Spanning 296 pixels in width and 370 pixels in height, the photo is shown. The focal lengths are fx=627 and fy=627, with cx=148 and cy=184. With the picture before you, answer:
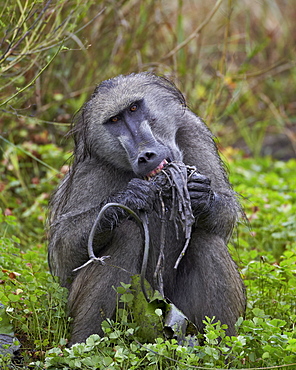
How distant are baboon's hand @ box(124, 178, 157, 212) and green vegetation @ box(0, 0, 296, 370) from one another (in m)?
0.43

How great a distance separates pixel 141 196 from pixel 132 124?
1.43 feet

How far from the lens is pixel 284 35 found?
30.3 ft

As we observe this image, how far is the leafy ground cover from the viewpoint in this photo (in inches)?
106

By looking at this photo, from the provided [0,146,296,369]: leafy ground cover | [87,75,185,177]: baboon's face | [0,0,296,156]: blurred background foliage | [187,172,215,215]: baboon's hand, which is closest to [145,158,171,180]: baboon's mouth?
[87,75,185,177]: baboon's face

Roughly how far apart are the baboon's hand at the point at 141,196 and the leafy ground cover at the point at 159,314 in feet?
1.40

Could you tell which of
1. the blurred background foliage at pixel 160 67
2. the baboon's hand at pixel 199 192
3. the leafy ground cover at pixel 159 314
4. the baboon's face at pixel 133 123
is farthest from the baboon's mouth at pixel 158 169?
the blurred background foliage at pixel 160 67

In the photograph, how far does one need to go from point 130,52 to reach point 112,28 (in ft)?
1.03

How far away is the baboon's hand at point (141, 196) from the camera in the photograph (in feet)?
10.3

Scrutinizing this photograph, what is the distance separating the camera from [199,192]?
3270 millimetres

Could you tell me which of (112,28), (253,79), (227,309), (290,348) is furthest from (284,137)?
(290,348)

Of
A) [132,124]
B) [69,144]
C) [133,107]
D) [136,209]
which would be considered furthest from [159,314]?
[69,144]

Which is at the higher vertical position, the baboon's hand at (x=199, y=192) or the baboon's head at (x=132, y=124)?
the baboon's head at (x=132, y=124)

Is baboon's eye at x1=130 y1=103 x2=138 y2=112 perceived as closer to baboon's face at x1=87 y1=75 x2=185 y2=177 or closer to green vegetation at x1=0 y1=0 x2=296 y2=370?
baboon's face at x1=87 y1=75 x2=185 y2=177

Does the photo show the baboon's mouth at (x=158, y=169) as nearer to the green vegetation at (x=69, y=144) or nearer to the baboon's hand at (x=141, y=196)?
the baboon's hand at (x=141, y=196)
